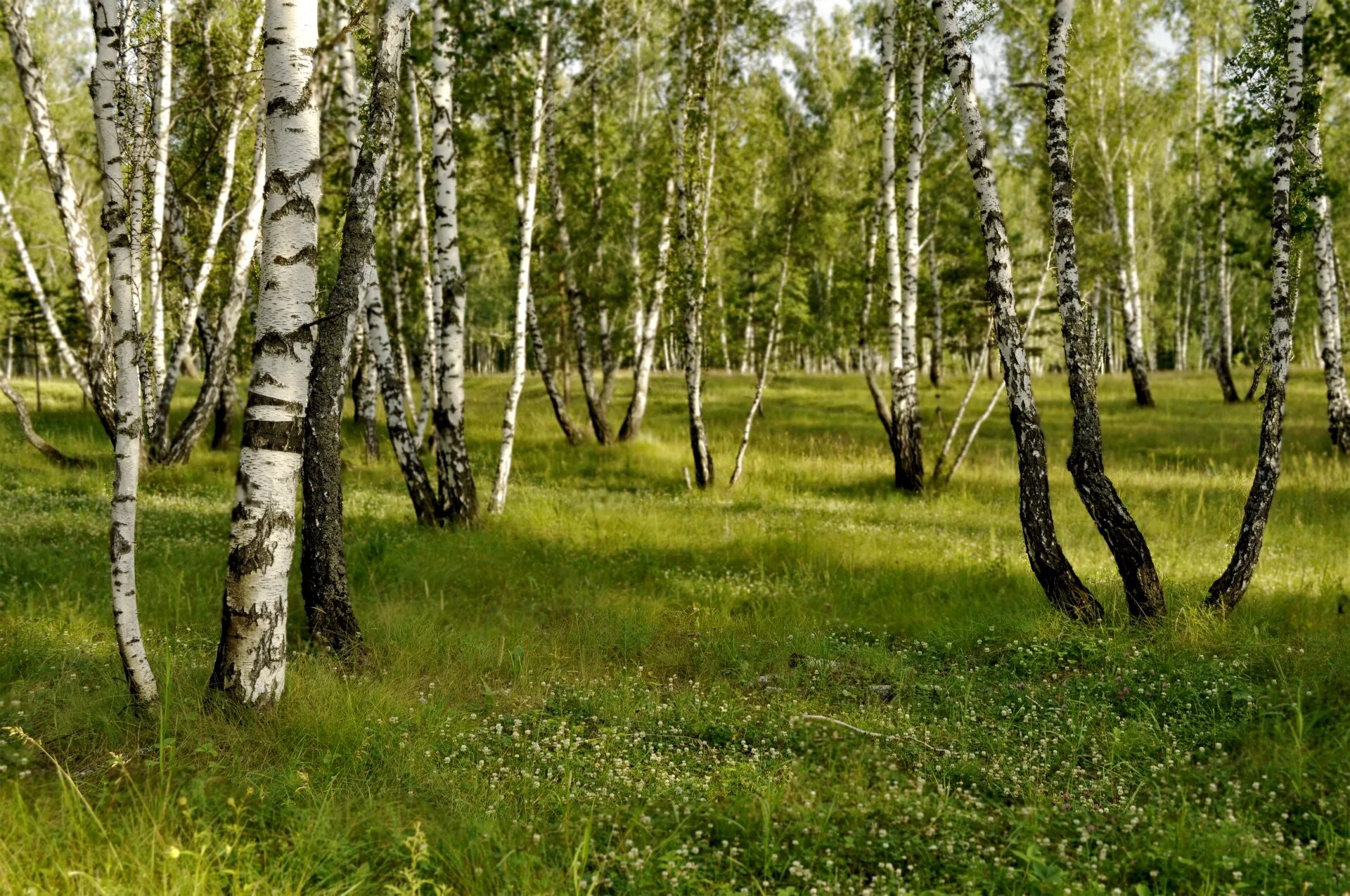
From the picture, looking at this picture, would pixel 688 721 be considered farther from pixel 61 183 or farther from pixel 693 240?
pixel 61 183

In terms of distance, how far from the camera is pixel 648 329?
759 inches

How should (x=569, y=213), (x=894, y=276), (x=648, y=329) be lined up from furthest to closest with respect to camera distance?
(x=569, y=213) → (x=648, y=329) → (x=894, y=276)

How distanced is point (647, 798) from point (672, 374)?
3088 cm

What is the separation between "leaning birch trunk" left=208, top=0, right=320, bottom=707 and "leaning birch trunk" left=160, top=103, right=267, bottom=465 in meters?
9.03

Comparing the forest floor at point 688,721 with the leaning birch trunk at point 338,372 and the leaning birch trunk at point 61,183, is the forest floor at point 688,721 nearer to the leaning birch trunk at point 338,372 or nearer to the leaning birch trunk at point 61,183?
the leaning birch trunk at point 338,372

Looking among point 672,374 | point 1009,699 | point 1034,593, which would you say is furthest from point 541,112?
point 672,374

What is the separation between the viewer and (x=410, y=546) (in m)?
9.37

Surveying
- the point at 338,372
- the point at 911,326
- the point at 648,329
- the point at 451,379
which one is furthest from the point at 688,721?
the point at 648,329

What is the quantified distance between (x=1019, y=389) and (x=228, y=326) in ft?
43.2

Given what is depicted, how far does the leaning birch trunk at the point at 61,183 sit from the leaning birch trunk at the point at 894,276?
37.4 ft

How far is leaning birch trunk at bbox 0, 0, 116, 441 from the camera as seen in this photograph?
10398 mm

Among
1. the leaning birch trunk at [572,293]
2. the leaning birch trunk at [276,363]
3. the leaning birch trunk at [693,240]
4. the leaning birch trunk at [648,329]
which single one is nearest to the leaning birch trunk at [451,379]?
the leaning birch trunk at [693,240]

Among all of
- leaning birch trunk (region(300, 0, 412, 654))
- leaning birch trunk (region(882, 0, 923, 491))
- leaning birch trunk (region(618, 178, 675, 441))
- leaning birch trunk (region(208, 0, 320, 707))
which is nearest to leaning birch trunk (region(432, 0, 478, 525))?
leaning birch trunk (region(300, 0, 412, 654))

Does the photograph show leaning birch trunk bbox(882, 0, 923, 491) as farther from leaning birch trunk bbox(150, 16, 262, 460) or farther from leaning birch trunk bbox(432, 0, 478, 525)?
leaning birch trunk bbox(150, 16, 262, 460)
